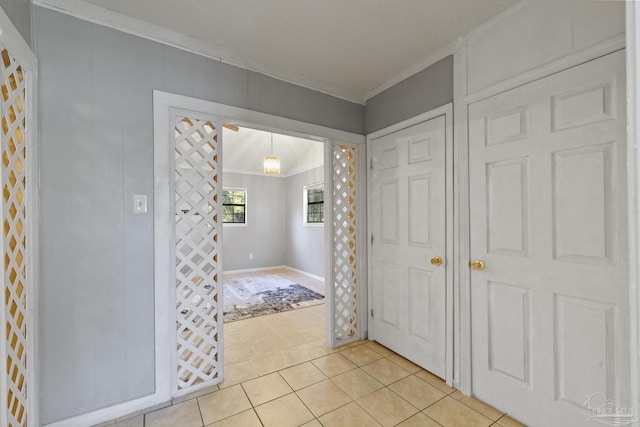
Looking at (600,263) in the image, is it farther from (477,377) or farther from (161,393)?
(161,393)

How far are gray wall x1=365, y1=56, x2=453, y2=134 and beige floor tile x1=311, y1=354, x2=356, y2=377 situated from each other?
2.11m

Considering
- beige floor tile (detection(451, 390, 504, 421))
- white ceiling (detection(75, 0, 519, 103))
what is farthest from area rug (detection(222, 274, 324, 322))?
white ceiling (detection(75, 0, 519, 103))

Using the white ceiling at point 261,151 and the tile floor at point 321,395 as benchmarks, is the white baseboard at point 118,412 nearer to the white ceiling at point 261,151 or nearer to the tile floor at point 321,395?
the tile floor at point 321,395

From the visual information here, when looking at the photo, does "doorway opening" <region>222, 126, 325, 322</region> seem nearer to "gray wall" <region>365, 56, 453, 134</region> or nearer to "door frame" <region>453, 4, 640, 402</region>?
"gray wall" <region>365, 56, 453, 134</region>

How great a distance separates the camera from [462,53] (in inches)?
76.2

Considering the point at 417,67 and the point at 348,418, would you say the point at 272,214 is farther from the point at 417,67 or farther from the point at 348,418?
the point at 348,418

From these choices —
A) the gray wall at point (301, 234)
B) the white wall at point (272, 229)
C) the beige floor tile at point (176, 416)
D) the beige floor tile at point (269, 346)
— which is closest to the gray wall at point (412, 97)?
the beige floor tile at point (269, 346)

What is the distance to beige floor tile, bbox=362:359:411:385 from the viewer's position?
2107mm

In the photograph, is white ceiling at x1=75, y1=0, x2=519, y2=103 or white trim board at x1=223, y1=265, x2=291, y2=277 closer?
white ceiling at x1=75, y1=0, x2=519, y2=103

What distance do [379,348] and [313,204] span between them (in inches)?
144

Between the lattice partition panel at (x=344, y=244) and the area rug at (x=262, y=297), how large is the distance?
128 centimetres

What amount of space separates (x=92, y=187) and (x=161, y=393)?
138cm

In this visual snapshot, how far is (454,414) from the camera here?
173 centimetres

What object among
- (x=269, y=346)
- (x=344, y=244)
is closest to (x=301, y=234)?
(x=344, y=244)
